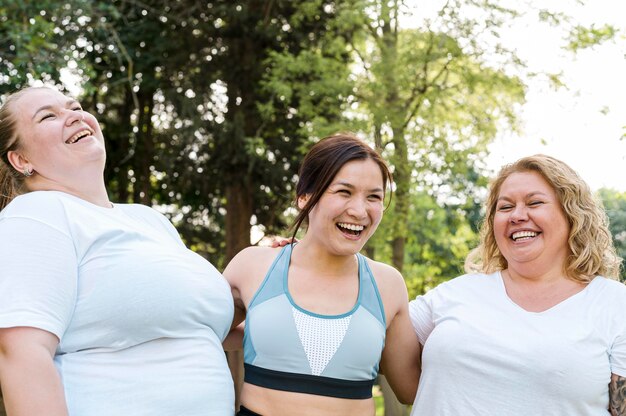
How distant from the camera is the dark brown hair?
2.72 metres

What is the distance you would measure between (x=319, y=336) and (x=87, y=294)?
834 millimetres

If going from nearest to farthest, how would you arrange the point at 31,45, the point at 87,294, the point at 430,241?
1. the point at 87,294
2. the point at 31,45
3. the point at 430,241

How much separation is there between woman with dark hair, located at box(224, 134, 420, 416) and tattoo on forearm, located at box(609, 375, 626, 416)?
72 centimetres

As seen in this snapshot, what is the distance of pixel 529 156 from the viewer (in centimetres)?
285

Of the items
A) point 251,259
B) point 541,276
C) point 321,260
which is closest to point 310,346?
point 321,260

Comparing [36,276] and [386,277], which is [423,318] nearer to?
[386,277]

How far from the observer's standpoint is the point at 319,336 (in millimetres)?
2598

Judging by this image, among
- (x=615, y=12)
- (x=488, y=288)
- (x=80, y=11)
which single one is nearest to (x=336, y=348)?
(x=488, y=288)

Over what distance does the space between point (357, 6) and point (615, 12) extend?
3.91 m

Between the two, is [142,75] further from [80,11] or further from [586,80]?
[586,80]

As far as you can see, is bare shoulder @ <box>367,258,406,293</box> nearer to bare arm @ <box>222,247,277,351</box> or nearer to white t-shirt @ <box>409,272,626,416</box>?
white t-shirt @ <box>409,272,626,416</box>

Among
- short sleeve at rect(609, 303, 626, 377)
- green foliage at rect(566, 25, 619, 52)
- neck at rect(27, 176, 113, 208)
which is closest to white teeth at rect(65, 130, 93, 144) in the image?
neck at rect(27, 176, 113, 208)

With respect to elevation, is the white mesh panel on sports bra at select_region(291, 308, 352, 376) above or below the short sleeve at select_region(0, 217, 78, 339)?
below

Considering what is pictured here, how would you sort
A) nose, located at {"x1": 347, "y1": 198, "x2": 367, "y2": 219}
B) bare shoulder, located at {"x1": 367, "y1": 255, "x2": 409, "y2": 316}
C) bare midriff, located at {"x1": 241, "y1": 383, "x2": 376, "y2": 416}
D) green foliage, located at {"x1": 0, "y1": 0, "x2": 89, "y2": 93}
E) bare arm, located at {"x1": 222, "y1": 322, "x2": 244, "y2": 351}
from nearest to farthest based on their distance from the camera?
bare midriff, located at {"x1": 241, "y1": 383, "x2": 376, "y2": 416}
nose, located at {"x1": 347, "y1": 198, "x2": 367, "y2": 219}
bare shoulder, located at {"x1": 367, "y1": 255, "x2": 409, "y2": 316}
bare arm, located at {"x1": 222, "y1": 322, "x2": 244, "y2": 351}
green foliage, located at {"x1": 0, "y1": 0, "x2": 89, "y2": 93}
